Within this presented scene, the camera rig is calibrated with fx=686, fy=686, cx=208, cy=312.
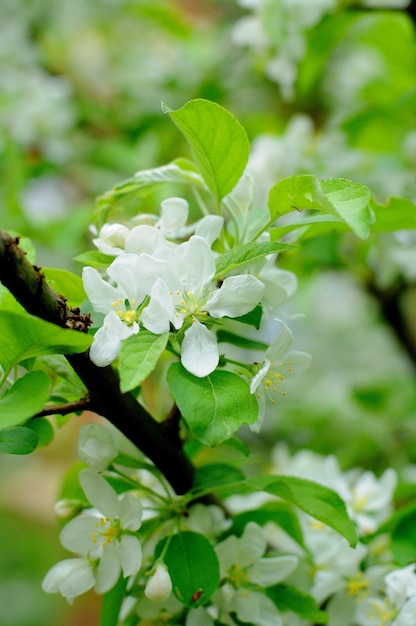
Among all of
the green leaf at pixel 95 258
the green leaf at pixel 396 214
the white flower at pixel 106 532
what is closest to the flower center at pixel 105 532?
the white flower at pixel 106 532

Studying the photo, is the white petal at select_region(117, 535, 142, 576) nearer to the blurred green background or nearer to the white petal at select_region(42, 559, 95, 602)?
the white petal at select_region(42, 559, 95, 602)

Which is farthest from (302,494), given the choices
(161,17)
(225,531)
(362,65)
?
(362,65)

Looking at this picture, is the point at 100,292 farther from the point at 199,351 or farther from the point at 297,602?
the point at 297,602

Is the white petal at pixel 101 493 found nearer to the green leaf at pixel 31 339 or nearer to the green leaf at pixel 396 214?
the green leaf at pixel 31 339

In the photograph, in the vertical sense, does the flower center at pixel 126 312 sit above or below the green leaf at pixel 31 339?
below

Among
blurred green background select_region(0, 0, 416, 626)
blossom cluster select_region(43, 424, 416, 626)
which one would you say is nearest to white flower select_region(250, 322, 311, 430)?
blossom cluster select_region(43, 424, 416, 626)
